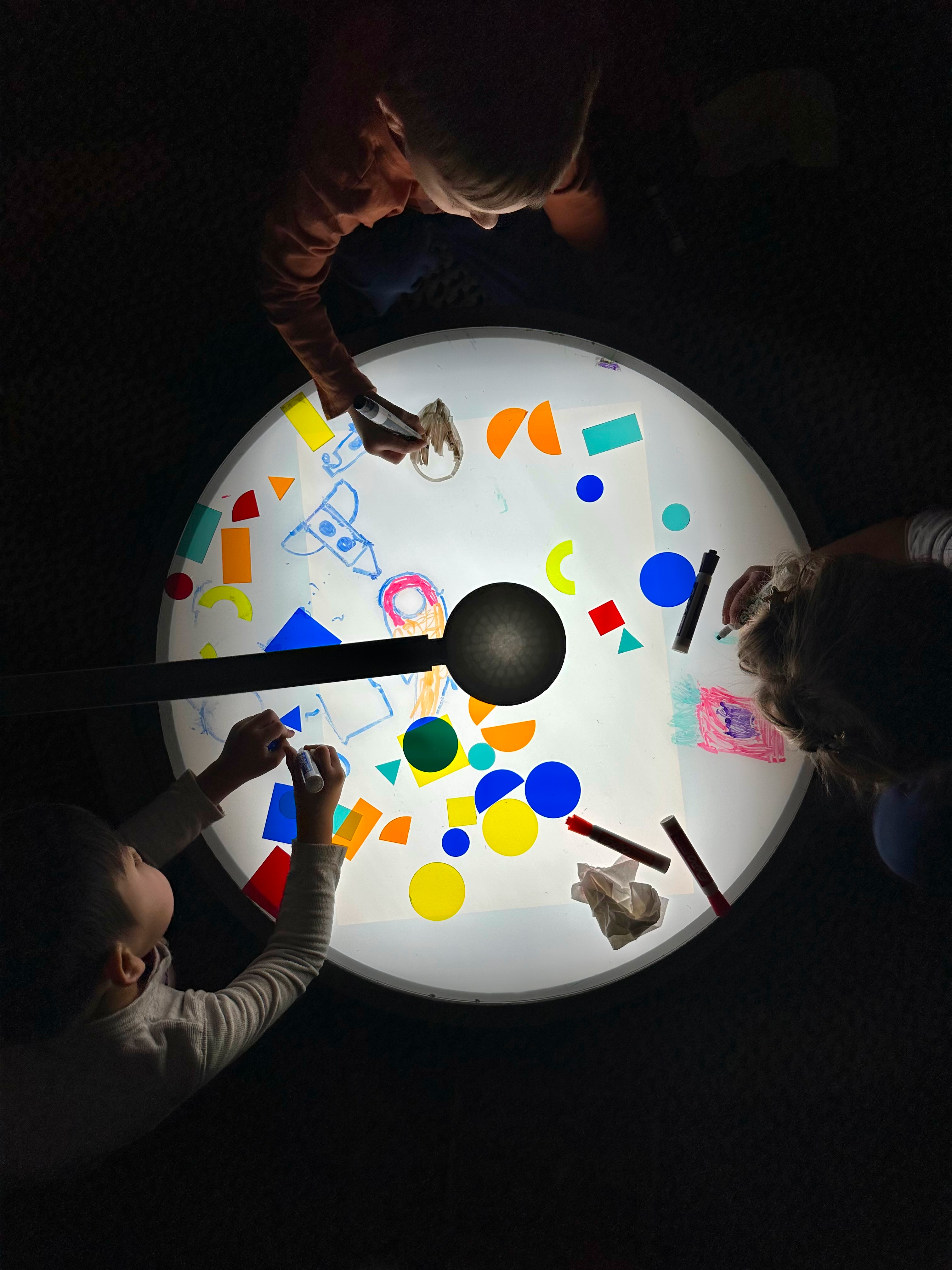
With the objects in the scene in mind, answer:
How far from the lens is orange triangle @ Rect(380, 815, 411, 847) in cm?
88

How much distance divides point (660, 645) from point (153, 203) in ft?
4.36

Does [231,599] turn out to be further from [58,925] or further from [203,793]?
[58,925]

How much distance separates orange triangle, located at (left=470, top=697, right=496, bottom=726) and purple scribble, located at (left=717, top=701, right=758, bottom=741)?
0.28 metres

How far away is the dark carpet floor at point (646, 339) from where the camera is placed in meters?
1.29

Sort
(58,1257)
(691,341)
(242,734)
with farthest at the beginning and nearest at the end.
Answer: (691,341)
(58,1257)
(242,734)

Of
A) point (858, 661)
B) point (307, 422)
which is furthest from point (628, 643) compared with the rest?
point (307, 422)

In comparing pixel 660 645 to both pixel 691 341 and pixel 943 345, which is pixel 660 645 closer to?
pixel 691 341

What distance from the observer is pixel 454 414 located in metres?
0.92

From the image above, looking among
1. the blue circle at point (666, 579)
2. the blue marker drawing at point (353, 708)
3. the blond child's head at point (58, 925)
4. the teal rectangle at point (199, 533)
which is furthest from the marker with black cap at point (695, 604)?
the blond child's head at point (58, 925)

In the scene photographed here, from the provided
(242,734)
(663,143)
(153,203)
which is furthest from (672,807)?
(153,203)

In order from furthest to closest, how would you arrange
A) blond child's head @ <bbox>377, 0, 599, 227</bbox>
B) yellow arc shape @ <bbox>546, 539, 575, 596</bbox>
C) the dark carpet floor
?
1. the dark carpet floor
2. yellow arc shape @ <bbox>546, 539, 575, 596</bbox>
3. blond child's head @ <bbox>377, 0, 599, 227</bbox>

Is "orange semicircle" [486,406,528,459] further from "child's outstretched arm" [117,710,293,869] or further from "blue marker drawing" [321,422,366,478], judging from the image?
"child's outstretched arm" [117,710,293,869]

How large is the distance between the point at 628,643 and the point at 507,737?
182 millimetres

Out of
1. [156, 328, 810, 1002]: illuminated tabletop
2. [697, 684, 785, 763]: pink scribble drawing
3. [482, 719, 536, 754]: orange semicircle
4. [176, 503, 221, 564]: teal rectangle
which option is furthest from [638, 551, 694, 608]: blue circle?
[176, 503, 221, 564]: teal rectangle
